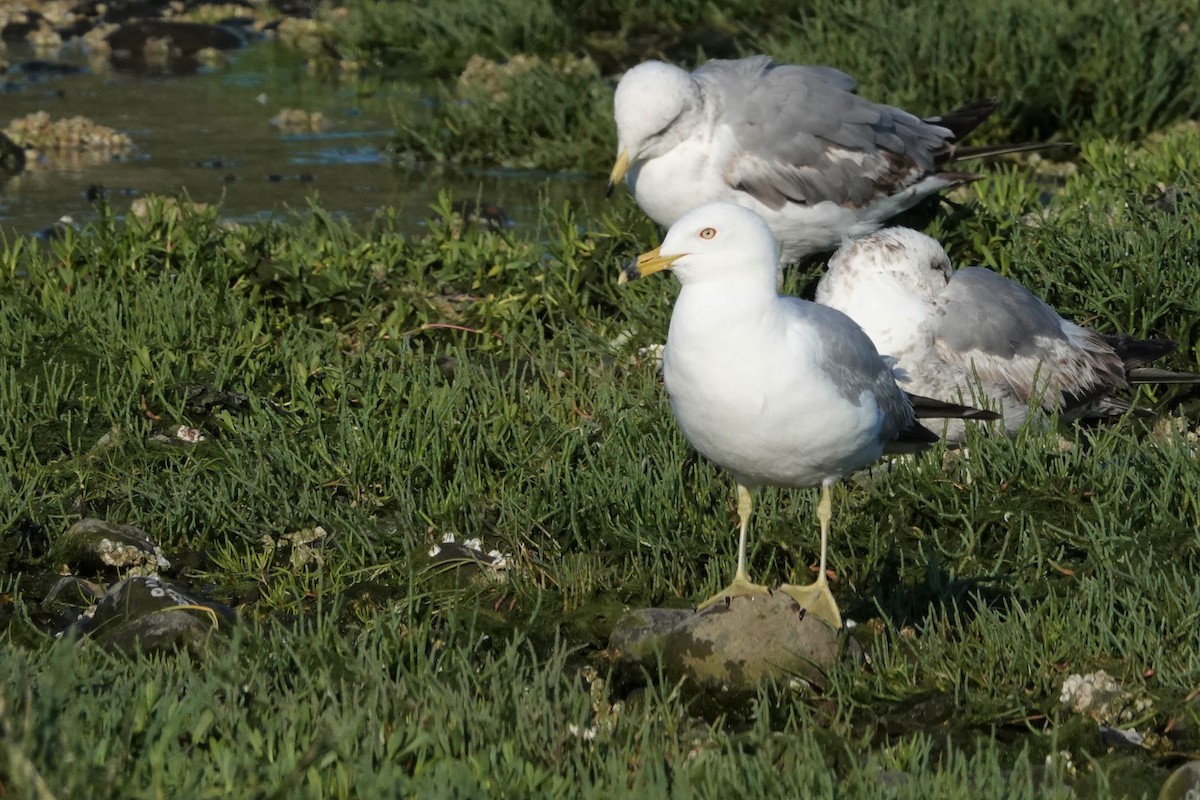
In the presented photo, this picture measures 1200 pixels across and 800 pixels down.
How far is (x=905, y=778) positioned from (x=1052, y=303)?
3.79 meters

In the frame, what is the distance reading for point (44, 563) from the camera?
5324mm

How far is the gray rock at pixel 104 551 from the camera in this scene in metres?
5.24

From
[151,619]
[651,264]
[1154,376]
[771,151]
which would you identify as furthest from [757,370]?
[771,151]

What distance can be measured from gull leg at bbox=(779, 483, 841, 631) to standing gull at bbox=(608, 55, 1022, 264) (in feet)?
8.90

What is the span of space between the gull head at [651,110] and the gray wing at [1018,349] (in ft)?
5.11

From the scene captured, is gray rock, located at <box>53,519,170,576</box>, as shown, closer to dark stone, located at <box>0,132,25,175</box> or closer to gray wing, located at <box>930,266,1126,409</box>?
gray wing, located at <box>930,266,1126,409</box>

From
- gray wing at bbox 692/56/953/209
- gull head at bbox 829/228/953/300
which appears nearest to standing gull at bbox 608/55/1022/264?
gray wing at bbox 692/56/953/209

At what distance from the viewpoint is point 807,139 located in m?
7.45

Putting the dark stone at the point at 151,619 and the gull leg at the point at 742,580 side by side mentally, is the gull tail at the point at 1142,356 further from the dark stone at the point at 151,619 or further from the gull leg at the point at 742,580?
the dark stone at the point at 151,619

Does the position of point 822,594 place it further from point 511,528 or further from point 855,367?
point 511,528

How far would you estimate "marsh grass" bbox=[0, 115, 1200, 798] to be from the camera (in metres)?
3.60

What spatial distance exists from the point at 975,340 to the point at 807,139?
5.14ft

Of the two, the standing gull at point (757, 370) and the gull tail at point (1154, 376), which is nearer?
the standing gull at point (757, 370)

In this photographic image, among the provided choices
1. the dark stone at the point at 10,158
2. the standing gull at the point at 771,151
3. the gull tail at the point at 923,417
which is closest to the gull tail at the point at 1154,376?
the gull tail at the point at 923,417
